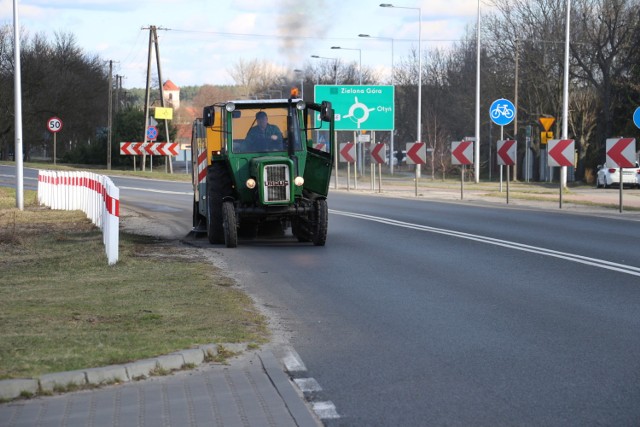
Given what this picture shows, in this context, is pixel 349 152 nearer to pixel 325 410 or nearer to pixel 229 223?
pixel 229 223

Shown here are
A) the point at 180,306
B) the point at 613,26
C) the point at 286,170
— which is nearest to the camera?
the point at 180,306

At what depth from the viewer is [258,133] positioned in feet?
62.5

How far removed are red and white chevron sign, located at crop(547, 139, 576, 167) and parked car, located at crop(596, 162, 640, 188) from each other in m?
18.3

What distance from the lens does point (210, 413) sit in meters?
6.50

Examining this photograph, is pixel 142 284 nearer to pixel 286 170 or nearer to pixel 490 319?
pixel 490 319

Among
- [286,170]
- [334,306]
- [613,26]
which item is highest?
[613,26]

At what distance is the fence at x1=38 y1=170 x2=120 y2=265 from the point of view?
49.2 ft

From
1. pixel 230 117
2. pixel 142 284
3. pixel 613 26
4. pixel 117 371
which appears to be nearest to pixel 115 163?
pixel 613 26

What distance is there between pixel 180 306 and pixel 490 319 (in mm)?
3051

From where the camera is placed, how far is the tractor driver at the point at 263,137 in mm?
19000

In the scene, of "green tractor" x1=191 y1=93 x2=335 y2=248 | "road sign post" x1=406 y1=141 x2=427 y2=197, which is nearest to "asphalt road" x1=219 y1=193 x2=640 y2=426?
"green tractor" x1=191 y1=93 x2=335 y2=248

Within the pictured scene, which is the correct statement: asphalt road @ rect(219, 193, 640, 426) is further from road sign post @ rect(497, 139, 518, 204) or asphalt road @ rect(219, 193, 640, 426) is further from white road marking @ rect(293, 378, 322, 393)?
road sign post @ rect(497, 139, 518, 204)

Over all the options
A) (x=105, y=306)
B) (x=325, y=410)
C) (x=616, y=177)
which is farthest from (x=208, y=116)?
(x=616, y=177)

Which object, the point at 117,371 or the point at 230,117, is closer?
the point at 117,371
